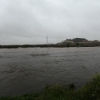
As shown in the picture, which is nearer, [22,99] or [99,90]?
[99,90]

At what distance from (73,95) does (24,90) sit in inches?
243

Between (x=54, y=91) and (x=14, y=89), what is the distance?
5.88 m

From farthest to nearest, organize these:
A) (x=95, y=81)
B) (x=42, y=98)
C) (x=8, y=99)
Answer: (x=8, y=99) < (x=42, y=98) < (x=95, y=81)

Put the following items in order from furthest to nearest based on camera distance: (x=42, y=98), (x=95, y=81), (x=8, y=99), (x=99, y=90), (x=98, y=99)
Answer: (x=8, y=99) < (x=42, y=98) < (x=95, y=81) < (x=99, y=90) < (x=98, y=99)

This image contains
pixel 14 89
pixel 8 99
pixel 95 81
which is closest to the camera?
pixel 95 81

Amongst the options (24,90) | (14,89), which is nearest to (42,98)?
(24,90)

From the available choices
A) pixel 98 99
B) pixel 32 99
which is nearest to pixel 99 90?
pixel 98 99

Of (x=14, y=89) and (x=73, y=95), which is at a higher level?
(x=73, y=95)

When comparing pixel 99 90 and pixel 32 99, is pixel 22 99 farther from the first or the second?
pixel 99 90

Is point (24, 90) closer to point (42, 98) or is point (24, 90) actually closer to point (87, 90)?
point (42, 98)

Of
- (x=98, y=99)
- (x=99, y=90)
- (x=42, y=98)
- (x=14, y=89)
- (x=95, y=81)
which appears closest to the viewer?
(x=98, y=99)

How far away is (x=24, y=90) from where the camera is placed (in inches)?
592

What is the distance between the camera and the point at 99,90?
8695 millimetres

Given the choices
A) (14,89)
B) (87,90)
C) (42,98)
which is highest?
(87,90)
